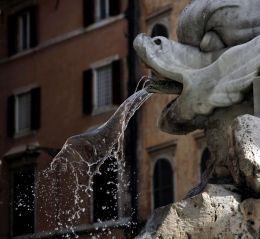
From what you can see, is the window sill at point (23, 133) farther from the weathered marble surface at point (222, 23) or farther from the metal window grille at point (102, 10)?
the weathered marble surface at point (222, 23)

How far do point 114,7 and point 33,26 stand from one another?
3.63 metres

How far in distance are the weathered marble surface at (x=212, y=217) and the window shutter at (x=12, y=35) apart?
1252 inches

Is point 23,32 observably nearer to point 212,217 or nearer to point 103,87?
point 103,87

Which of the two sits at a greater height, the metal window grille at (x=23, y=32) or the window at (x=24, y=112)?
the metal window grille at (x=23, y=32)

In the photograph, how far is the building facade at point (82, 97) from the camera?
29469 millimetres

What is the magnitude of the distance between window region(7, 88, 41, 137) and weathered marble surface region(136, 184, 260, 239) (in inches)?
1167

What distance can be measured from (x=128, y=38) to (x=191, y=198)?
1071 inches

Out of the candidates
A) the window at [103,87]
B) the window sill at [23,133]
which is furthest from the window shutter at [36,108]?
the window at [103,87]

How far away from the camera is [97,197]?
84.5ft

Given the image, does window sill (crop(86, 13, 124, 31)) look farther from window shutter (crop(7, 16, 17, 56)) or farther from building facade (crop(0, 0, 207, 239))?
window shutter (crop(7, 16, 17, 56))

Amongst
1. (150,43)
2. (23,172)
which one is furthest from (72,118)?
(150,43)

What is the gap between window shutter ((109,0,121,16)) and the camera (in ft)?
110

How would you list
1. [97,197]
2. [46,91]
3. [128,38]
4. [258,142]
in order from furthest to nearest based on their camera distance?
[46,91] < [128,38] < [97,197] < [258,142]

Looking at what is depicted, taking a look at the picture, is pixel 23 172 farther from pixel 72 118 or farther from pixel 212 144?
pixel 212 144
